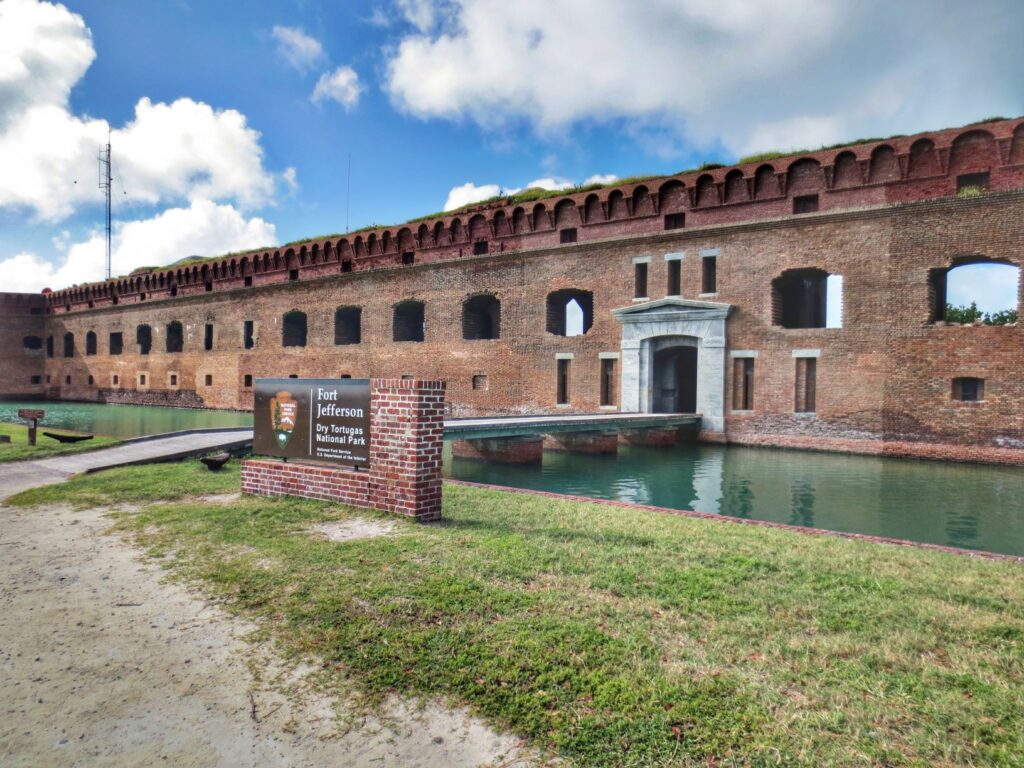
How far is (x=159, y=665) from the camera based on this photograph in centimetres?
306

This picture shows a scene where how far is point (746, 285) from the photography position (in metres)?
19.0

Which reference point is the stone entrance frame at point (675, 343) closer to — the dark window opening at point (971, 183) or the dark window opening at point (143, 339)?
the dark window opening at point (971, 183)

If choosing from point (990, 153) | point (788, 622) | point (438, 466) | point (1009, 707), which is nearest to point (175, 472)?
point (438, 466)

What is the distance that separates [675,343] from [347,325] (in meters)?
16.8

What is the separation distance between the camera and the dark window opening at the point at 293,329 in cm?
3161

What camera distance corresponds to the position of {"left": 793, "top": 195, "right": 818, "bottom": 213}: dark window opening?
1817 cm

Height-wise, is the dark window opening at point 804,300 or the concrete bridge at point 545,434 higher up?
the dark window opening at point 804,300

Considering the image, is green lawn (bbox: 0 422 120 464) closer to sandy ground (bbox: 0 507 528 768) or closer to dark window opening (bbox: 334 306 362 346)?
sandy ground (bbox: 0 507 528 768)

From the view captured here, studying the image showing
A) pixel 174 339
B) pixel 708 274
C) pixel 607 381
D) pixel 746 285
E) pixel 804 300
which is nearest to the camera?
pixel 746 285

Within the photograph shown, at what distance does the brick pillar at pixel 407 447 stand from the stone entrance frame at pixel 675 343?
14.7m


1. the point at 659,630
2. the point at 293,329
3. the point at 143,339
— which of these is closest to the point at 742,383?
the point at 659,630

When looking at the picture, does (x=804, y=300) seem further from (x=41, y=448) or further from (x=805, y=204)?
(x=41, y=448)

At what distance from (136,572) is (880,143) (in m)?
19.5

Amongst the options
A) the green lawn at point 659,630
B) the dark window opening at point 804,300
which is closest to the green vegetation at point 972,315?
the dark window opening at point 804,300
